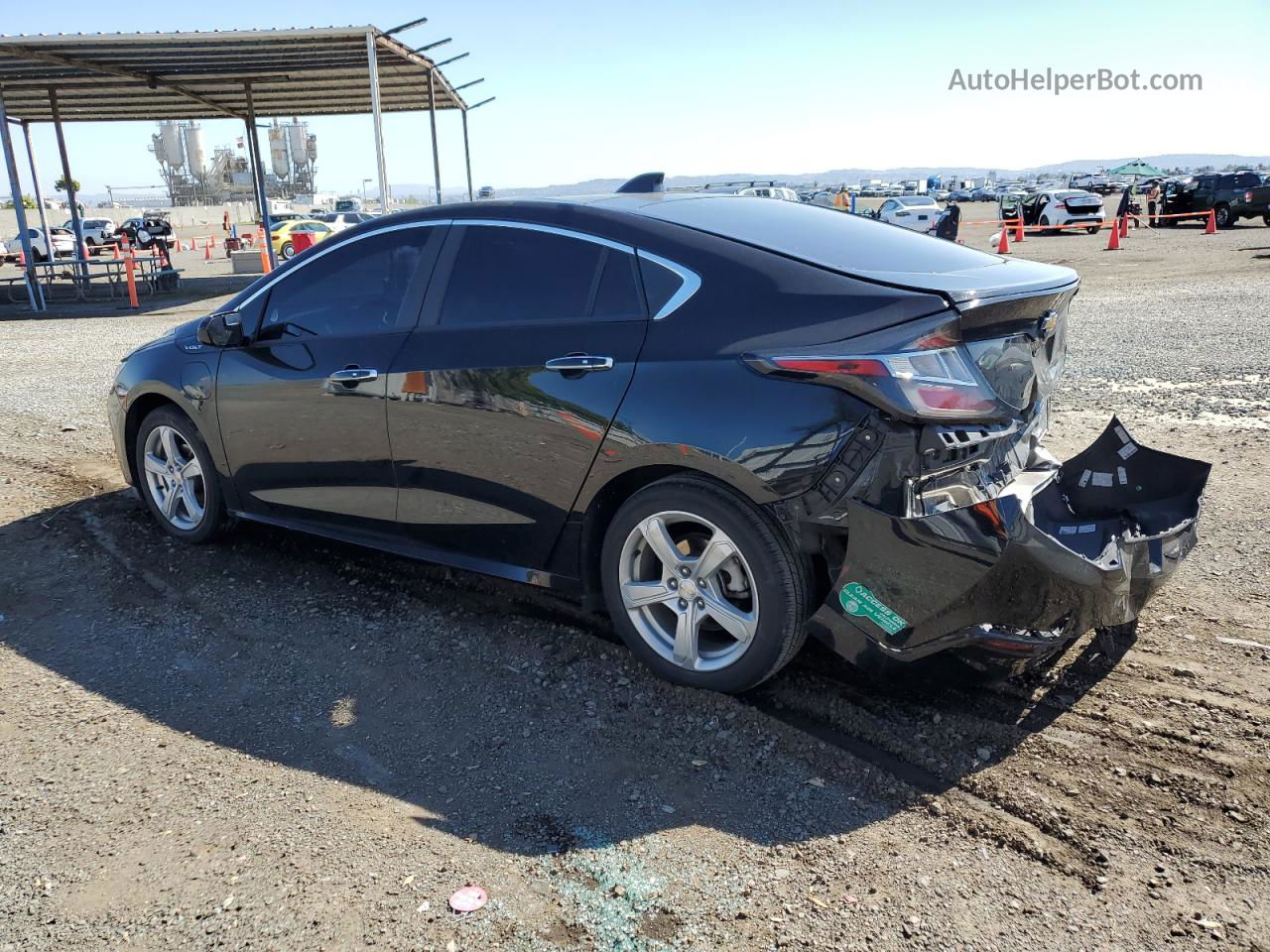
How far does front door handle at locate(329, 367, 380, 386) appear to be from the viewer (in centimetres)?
416

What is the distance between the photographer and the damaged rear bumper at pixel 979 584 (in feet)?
9.62

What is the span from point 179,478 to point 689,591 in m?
3.21

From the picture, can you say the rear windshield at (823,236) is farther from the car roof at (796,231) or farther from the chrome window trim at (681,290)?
the chrome window trim at (681,290)

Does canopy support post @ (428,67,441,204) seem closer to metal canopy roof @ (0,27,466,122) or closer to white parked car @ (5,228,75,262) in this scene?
metal canopy roof @ (0,27,466,122)

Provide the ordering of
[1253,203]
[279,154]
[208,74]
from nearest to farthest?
[208,74]
[1253,203]
[279,154]

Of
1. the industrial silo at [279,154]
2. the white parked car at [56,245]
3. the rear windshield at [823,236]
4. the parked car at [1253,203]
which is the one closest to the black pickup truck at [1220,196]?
the parked car at [1253,203]

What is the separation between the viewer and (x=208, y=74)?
19.7m

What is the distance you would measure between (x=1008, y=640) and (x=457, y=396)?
86.2 inches

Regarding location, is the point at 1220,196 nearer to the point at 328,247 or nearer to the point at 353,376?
the point at 328,247

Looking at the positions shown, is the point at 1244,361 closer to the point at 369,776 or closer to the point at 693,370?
the point at 693,370

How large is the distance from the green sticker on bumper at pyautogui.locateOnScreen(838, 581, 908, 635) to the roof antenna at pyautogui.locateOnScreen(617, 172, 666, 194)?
2.24 metres

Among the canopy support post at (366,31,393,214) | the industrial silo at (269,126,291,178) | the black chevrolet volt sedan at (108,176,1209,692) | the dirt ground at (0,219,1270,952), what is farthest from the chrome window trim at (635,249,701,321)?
the industrial silo at (269,126,291,178)

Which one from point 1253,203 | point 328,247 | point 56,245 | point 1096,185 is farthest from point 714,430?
point 1096,185

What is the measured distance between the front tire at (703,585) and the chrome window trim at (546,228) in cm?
92
